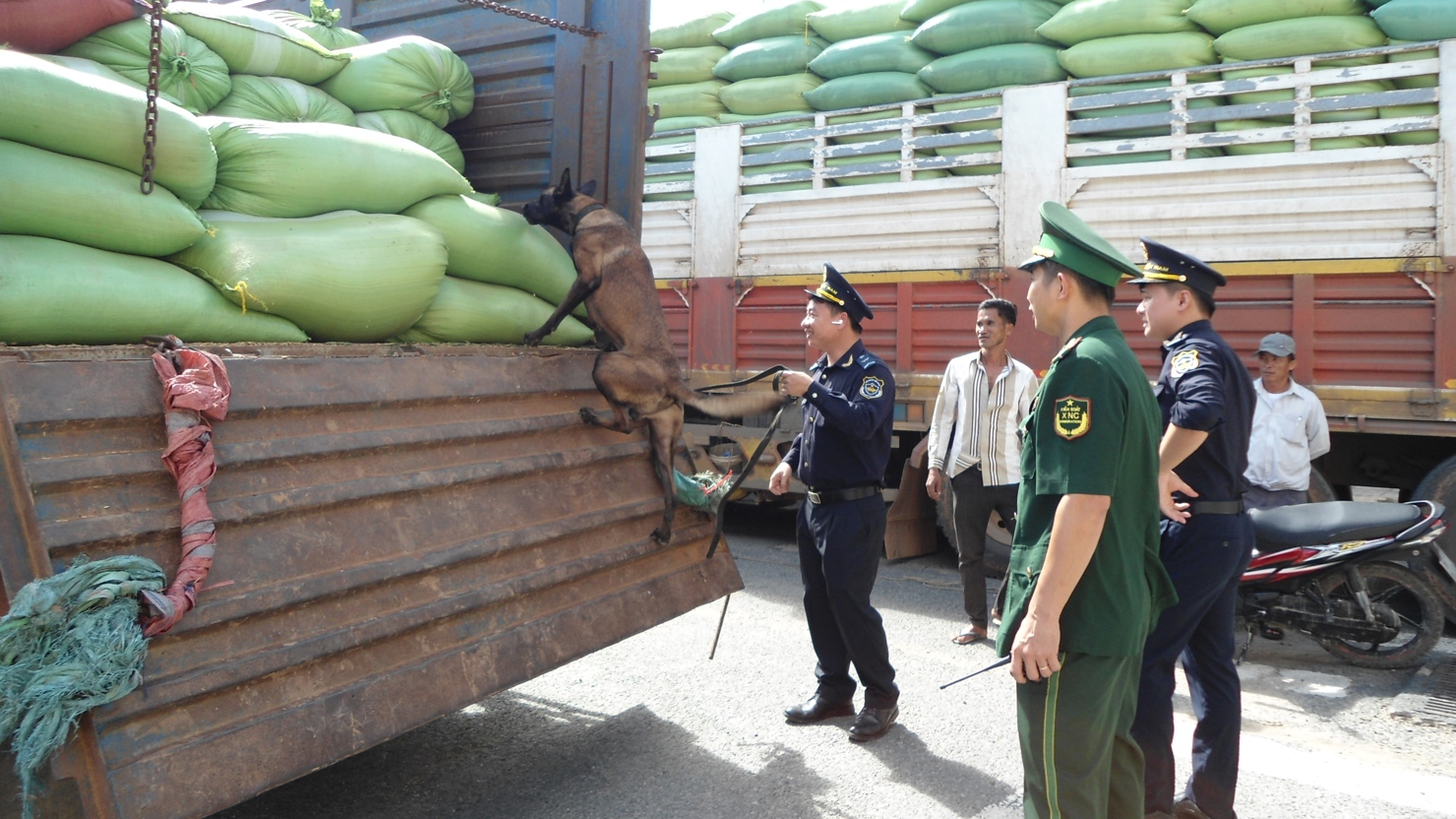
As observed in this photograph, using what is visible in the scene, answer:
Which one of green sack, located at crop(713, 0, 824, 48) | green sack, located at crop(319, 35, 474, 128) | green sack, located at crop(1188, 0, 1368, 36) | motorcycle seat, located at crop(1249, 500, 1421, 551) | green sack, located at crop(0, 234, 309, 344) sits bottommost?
motorcycle seat, located at crop(1249, 500, 1421, 551)

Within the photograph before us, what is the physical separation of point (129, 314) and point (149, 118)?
479mm

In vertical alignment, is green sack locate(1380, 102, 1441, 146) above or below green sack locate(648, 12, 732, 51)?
below

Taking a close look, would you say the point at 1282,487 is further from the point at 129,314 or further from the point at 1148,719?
the point at 129,314

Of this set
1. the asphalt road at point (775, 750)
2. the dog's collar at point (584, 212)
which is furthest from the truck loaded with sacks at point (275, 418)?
the asphalt road at point (775, 750)

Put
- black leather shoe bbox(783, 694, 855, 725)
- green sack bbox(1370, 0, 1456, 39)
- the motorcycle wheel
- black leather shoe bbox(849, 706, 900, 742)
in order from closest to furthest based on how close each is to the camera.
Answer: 1. black leather shoe bbox(849, 706, 900, 742)
2. black leather shoe bbox(783, 694, 855, 725)
3. the motorcycle wheel
4. green sack bbox(1370, 0, 1456, 39)

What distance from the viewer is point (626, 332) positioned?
3521 mm

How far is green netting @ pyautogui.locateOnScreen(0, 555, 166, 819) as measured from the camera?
163 cm

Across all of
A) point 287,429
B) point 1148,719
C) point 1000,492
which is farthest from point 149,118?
point 1000,492

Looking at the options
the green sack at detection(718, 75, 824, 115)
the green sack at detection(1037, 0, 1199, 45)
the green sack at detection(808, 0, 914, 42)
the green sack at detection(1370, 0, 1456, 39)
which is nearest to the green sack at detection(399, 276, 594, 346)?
the green sack at detection(718, 75, 824, 115)

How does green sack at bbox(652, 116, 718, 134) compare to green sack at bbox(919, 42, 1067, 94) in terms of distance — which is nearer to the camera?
green sack at bbox(919, 42, 1067, 94)

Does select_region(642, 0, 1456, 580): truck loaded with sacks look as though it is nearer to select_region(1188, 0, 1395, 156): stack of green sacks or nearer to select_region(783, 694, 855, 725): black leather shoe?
select_region(1188, 0, 1395, 156): stack of green sacks

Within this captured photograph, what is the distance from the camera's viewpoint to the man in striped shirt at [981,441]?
4.63 m

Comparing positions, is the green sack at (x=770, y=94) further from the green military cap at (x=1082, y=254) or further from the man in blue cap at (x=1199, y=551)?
the green military cap at (x=1082, y=254)

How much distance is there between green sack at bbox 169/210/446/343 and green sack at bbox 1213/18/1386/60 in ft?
13.7
